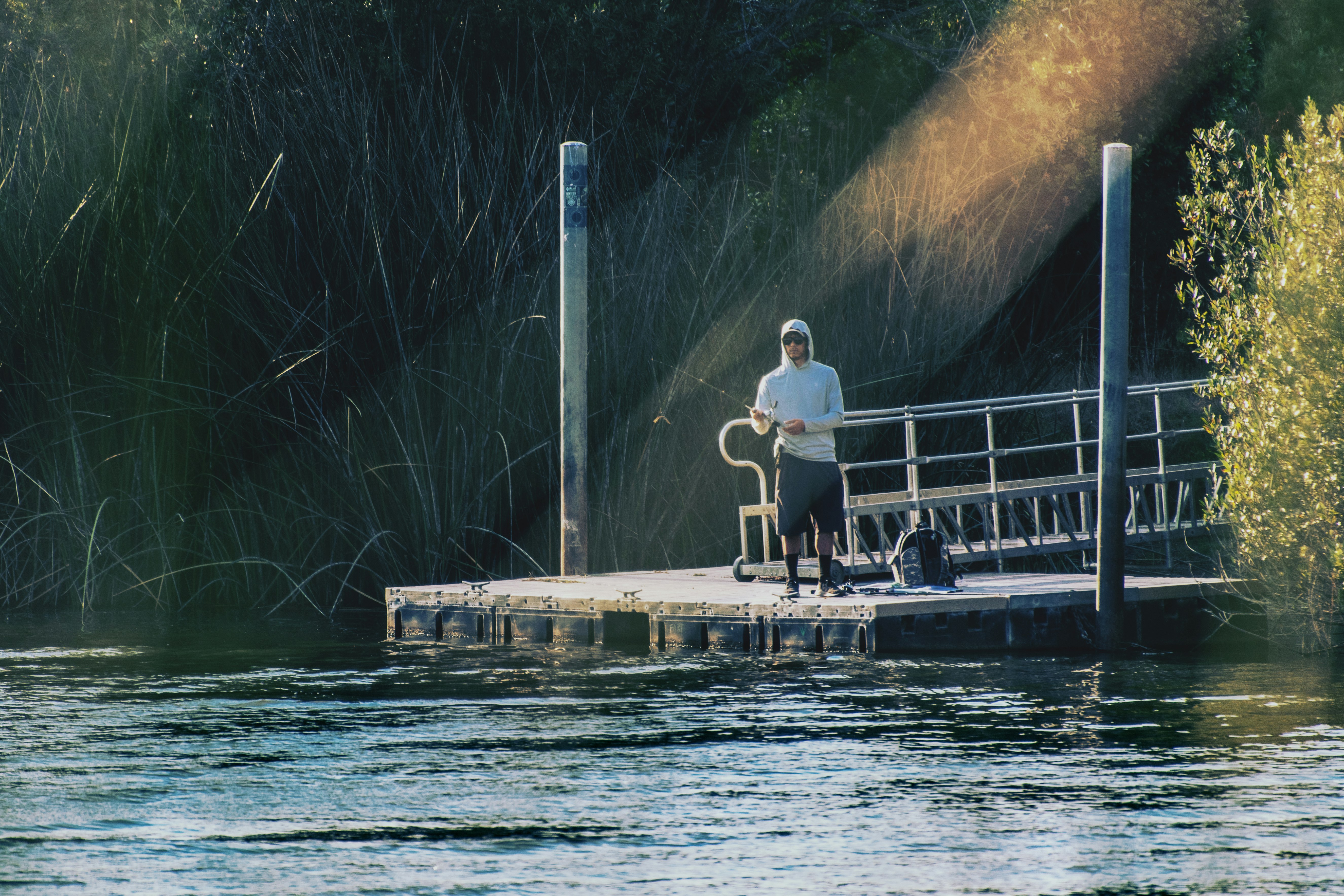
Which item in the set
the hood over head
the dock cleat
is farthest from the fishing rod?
the hood over head

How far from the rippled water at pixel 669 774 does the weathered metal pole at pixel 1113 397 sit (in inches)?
20.0

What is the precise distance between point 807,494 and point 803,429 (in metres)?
0.44

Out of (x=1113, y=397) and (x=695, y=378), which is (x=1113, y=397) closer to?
(x=1113, y=397)

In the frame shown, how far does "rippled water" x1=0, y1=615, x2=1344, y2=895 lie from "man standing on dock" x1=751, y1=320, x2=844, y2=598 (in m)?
0.93

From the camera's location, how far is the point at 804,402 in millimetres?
11195

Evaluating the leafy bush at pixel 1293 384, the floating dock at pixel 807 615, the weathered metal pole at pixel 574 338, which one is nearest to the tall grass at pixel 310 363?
the weathered metal pole at pixel 574 338

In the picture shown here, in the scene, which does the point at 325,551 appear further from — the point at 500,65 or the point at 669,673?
the point at 500,65

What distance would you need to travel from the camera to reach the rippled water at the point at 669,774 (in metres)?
5.91

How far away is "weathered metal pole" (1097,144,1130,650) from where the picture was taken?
38.2ft

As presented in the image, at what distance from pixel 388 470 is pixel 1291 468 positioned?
24.5 feet

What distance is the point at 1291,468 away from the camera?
10992 millimetres

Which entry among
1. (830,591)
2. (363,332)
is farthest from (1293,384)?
(363,332)

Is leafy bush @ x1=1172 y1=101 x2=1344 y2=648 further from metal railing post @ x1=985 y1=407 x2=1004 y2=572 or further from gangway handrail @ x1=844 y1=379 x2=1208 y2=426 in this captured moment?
metal railing post @ x1=985 y1=407 x2=1004 y2=572

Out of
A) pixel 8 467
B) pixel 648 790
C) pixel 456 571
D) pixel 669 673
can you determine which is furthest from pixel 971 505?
pixel 648 790
